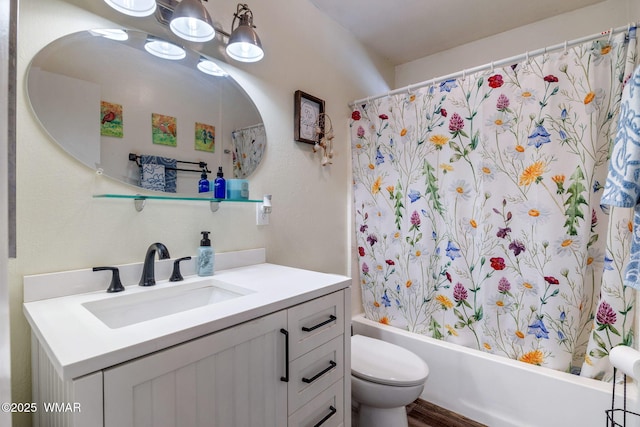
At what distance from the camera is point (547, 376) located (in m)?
1.46

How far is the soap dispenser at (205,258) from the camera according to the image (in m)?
1.21

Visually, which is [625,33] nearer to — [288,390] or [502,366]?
[502,366]

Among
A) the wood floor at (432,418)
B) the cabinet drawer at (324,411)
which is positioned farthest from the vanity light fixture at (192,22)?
the wood floor at (432,418)

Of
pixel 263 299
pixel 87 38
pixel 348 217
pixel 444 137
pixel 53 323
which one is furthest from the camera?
pixel 348 217

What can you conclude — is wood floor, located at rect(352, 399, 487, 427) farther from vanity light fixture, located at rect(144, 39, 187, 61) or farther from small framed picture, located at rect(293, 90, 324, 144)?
vanity light fixture, located at rect(144, 39, 187, 61)

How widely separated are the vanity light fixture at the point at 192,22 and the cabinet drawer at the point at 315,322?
1107 millimetres

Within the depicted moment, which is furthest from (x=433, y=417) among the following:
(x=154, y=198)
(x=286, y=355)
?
(x=154, y=198)

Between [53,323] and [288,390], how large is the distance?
64cm

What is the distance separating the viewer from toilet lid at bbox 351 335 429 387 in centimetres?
133

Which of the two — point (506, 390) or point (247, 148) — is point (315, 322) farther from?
point (506, 390)

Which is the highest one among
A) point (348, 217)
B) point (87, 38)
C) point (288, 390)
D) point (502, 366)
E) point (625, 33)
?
point (625, 33)

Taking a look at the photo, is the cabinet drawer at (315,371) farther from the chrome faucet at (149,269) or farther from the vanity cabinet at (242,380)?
the chrome faucet at (149,269)

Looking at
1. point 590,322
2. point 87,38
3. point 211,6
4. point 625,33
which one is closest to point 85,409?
point 87,38

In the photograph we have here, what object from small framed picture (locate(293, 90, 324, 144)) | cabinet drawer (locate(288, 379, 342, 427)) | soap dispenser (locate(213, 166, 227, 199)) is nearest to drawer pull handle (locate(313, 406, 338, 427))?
cabinet drawer (locate(288, 379, 342, 427))
